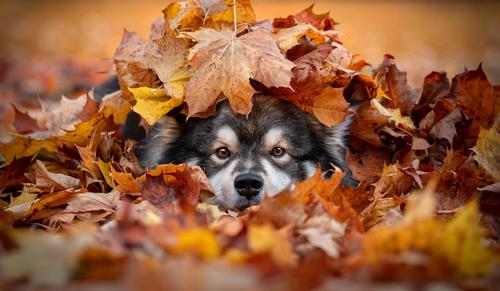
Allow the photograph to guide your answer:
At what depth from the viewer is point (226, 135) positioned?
3.51 m

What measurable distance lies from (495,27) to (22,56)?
10.9 m

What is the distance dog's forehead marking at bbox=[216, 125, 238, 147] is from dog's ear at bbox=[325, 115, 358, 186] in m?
0.58

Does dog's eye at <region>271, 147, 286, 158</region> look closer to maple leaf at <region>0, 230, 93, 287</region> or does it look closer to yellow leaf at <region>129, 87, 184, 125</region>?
yellow leaf at <region>129, 87, 184, 125</region>

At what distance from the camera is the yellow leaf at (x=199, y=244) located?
1.83 metres

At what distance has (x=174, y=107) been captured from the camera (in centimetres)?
349

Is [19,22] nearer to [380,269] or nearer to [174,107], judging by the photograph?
[174,107]

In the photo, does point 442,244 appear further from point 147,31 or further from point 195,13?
point 147,31

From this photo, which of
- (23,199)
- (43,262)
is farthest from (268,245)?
(23,199)

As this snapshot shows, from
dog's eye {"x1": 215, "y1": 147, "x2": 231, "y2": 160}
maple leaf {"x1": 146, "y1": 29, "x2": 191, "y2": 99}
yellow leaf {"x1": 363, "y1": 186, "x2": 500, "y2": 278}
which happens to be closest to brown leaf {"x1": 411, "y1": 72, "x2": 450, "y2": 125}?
dog's eye {"x1": 215, "y1": 147, "x2": 231, "y2": 160}

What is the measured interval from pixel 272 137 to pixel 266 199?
1.14 meters

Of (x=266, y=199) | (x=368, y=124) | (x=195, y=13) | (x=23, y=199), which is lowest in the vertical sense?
(x=23, y=199)

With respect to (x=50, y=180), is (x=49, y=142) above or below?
above

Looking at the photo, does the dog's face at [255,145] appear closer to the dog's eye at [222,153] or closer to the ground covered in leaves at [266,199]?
the dog's eye at [222,153]

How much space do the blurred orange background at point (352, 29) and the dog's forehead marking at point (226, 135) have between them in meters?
5.34
